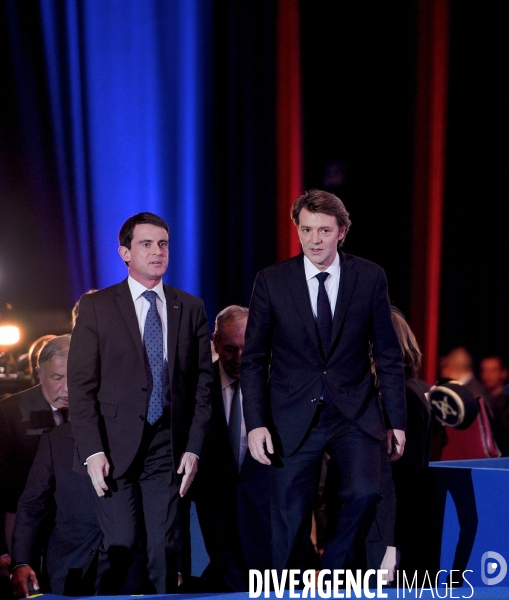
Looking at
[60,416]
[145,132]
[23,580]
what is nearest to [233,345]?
[60,416]

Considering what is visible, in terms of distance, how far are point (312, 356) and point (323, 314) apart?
0.49 ft

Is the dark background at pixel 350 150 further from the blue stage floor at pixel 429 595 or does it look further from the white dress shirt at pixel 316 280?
the blue stage floor at pixel 429 595

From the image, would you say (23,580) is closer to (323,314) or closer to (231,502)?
(231,502)

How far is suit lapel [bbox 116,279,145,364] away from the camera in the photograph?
2.73 metres

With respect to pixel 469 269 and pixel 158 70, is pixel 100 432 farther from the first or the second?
pixel 469 269

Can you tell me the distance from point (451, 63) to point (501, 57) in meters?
0.48

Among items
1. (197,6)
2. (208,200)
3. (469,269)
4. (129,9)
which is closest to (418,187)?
(469,269)

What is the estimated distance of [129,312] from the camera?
9.07ft

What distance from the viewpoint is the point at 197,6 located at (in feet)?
24.9

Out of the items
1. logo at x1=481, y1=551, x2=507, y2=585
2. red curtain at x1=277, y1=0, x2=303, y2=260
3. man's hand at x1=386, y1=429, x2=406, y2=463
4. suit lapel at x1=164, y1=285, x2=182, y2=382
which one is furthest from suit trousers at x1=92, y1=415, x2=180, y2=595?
red curtain at x1=277, y1=0, x2=303, y2=260

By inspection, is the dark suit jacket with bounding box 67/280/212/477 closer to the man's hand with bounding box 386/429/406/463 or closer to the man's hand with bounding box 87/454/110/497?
the man's hand with bounding box 87/454/110/497

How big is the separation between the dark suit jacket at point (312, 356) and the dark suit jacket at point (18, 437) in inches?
44.9

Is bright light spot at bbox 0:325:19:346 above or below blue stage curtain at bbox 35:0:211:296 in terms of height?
below

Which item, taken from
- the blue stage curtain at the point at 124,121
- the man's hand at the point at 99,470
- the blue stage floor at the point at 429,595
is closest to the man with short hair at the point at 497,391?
the blue stage curtain at the point at 124,121
